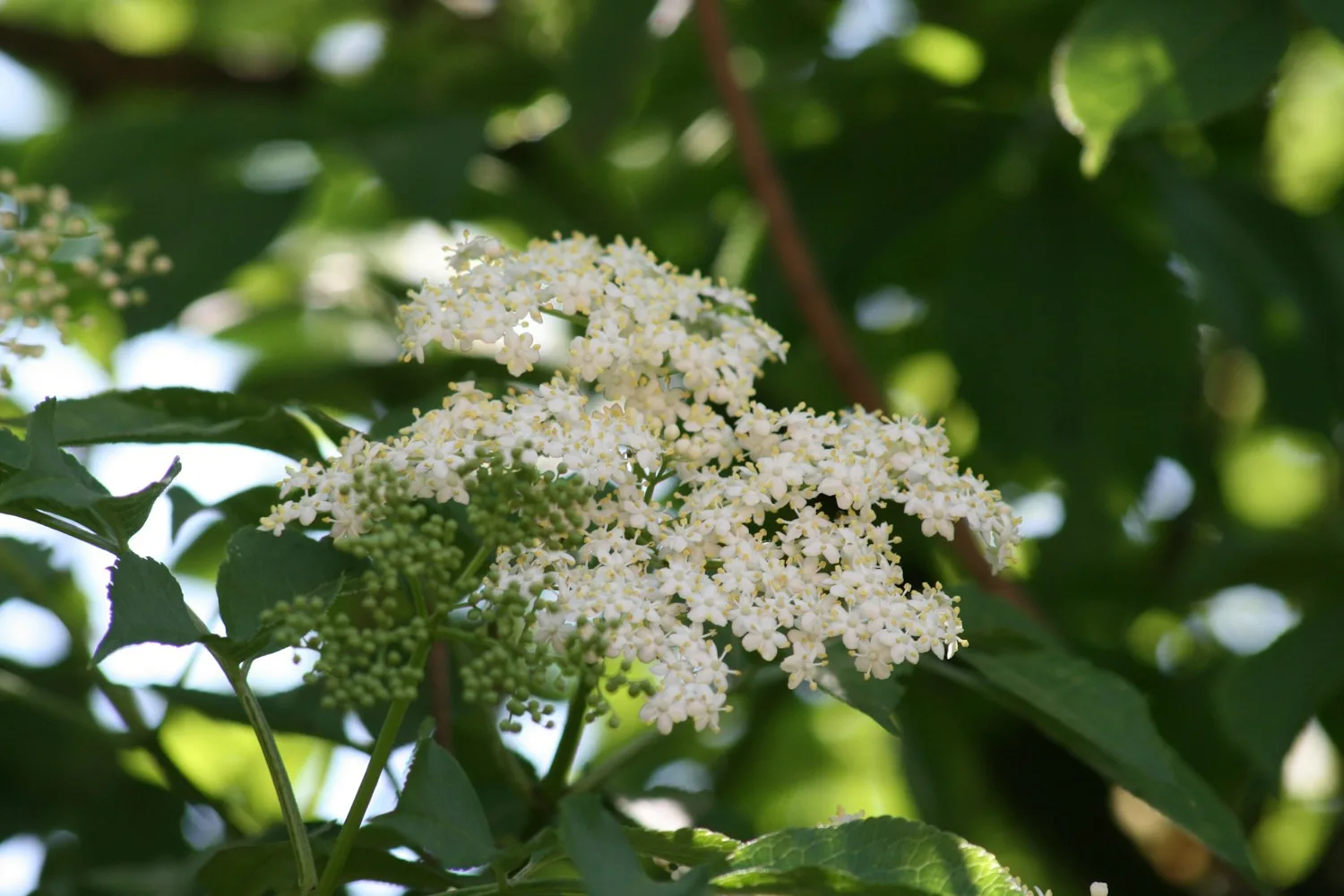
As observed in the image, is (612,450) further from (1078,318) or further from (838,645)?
(1078,318)

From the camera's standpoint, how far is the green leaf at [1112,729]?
111cm

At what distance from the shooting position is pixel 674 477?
48.4 inches

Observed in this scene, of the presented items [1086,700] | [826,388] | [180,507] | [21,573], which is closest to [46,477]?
[180,507]

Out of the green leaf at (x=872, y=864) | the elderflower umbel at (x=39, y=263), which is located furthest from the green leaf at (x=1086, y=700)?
the elderflower umbel at (x=39, y=263)

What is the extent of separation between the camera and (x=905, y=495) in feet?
3.67

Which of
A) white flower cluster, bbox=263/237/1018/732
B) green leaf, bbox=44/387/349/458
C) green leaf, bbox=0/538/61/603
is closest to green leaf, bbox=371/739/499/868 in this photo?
white flower cluster, bbox=263/237/1018/732

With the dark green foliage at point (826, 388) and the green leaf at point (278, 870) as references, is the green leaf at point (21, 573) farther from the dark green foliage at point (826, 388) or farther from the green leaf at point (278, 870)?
the green leaf at point (278, 870)

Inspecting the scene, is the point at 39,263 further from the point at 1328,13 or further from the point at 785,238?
the point at 1328,13

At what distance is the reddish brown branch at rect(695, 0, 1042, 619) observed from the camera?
5.87 feet

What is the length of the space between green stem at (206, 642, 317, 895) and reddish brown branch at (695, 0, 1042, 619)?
0.93 meters

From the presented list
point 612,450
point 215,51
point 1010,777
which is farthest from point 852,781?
point 215,51

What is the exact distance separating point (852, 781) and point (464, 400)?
1.75 m

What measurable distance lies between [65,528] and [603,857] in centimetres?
49

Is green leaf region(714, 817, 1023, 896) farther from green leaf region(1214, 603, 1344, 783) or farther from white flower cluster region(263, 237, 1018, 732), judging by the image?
green leaf region(1214, 603, 1344, 783)
